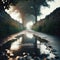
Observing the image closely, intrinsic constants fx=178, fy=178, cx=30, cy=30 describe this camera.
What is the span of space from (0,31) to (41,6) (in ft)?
122

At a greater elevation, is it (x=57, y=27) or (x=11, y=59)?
(x=57, y=27)

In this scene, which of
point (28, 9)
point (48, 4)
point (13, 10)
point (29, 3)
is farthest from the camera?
point (13, 10)

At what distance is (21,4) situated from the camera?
59.5m

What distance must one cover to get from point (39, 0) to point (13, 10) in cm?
1964

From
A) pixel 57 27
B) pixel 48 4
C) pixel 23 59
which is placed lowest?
pixel 23 59

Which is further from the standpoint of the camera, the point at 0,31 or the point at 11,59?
the point at 0,31

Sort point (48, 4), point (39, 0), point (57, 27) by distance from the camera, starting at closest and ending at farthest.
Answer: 1. point (57, 27)
2. point (39, 0)
3. point (48, 4)

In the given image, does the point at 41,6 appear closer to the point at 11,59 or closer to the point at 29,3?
the point at 29,3

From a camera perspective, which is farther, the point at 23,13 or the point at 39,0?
the point at 23,13

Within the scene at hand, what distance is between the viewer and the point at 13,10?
66.8 m

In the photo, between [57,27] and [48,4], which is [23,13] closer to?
[48,4]

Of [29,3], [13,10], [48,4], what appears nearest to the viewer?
[48,4]

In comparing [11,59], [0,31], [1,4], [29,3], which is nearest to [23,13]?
[29,3]

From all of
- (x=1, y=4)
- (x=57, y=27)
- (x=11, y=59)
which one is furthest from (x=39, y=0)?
(x=11, y=59)
